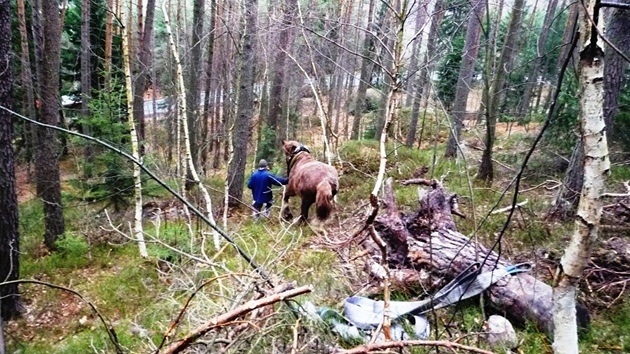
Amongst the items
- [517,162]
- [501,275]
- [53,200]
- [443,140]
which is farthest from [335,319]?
[443,140]

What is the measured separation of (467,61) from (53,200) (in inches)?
451

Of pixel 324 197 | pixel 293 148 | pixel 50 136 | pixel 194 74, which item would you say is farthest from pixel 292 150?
pixel 194 74

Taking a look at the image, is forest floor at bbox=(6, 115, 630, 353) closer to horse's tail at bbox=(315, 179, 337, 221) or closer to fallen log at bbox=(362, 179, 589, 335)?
fallen log at bbox=(362, 179, 589, 335)

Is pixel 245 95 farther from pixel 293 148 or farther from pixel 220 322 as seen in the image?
pixel 220 322

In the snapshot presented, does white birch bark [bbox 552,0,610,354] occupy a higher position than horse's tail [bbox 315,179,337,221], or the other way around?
white birch bark [bbox 552,0,610,354]

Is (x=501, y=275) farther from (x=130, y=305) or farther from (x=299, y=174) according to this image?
(x=130, y=305)

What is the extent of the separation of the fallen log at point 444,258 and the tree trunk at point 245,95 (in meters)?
4.37

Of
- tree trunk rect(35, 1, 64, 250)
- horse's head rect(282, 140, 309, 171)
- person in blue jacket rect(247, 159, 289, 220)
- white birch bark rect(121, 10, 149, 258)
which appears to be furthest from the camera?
person in blue jacket rect(247, 159, 289, 220)

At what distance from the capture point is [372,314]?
347 cm

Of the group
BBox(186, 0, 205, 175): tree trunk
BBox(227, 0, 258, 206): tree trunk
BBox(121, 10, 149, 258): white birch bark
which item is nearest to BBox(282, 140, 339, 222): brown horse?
BBox(227, 0, 258, 206): tree trunk

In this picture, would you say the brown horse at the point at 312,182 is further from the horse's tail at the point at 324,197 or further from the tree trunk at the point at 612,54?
the tree trunk at the point at 612,54

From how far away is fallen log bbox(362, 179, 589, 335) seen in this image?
356cm

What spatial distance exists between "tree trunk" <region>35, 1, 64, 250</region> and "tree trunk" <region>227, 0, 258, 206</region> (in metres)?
3.66

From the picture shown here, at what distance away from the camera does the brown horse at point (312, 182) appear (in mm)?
6965
